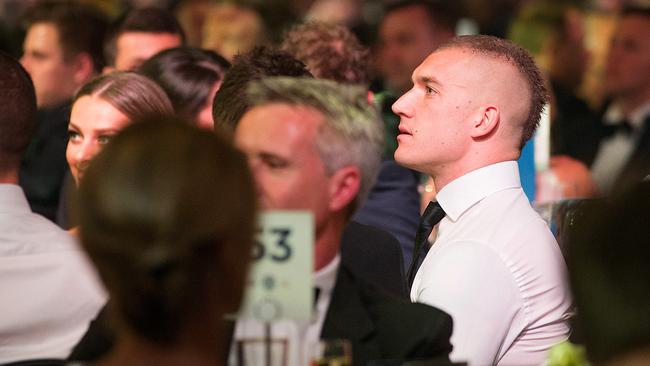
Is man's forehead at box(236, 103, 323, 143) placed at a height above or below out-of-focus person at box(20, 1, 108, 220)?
above

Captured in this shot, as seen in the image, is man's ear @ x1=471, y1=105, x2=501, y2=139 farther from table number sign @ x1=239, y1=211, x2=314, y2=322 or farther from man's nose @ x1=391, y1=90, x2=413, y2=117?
table number sign @ x1=239, y1=211, x2=314, y2=322

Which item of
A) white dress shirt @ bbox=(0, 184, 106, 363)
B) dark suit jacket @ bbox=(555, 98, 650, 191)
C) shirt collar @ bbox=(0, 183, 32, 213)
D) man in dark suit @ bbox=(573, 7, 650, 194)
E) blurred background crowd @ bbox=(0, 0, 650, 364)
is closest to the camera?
blurred background crowd @ bbox=(0, 0, 650, 364)

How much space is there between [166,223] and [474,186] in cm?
182

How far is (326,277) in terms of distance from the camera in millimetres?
2594

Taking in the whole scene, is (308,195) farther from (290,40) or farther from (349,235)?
(290,40)

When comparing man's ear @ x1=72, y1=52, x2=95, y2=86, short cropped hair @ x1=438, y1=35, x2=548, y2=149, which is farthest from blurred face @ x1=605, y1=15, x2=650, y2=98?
short cropped hair @ x1=438, y1=35, x2=548, y2=149

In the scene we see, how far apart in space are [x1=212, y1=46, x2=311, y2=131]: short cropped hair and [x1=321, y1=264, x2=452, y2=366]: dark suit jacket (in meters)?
0.90

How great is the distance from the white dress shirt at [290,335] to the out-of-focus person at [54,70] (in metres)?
3.08

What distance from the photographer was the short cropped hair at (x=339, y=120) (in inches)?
99.7

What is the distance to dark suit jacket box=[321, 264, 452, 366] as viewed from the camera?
Answer: 101 inches

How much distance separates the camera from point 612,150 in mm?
7391

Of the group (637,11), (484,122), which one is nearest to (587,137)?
(637,11)

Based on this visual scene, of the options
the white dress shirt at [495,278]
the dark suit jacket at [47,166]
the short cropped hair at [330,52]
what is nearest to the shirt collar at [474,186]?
the white dress shirt at [495,278]

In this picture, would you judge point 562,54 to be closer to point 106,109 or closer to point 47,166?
point 47,166
